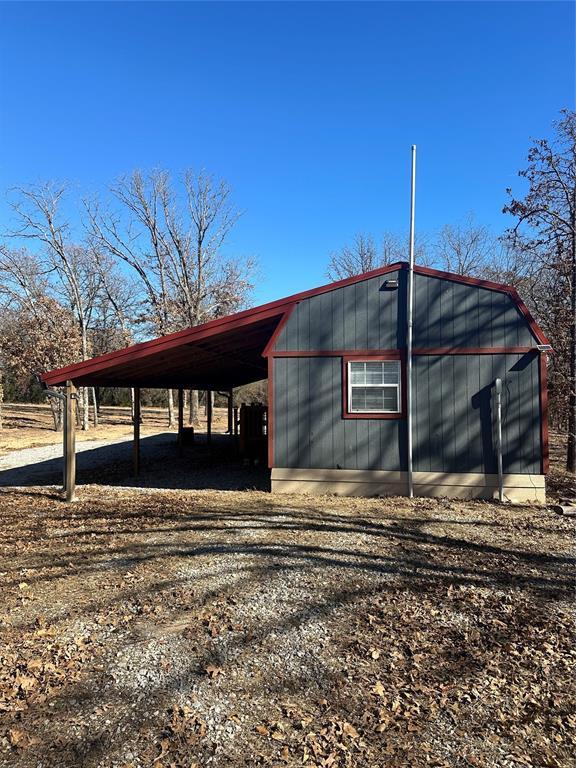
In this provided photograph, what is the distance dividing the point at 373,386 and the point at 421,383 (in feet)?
2.73

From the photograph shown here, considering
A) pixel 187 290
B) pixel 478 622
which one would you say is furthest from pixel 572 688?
pixel 187 290

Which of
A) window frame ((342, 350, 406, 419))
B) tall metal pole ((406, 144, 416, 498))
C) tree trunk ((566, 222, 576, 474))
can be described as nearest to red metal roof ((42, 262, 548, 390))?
tall metal pole ((406, 144, 416, 498))

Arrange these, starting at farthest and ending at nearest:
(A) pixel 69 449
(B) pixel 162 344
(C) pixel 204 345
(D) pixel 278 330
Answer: (C) pixel 204 345
(D) pixel 278 330
(B) pixel 162 344
(A) pixel 69 449

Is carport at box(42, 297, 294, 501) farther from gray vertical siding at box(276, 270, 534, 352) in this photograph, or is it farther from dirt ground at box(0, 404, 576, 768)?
dirt ground at box(0, 404, 576, 768)

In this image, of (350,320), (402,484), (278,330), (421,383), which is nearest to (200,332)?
(278,330)

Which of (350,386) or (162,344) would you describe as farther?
(350,386)

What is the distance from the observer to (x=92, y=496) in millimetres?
9258

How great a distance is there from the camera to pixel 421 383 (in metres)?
8.80

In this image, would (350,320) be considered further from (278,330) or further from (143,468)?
(143,468)

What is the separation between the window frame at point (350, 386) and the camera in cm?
884

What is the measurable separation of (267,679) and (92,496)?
23.1ft

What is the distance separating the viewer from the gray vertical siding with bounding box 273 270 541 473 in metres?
8.53

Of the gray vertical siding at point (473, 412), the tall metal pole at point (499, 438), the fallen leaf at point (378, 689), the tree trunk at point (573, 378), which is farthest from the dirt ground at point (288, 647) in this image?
the tree trunk at point (573, 378)

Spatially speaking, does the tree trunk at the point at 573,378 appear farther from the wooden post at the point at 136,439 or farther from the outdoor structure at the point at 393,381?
the wooden post at the point at 136,439
